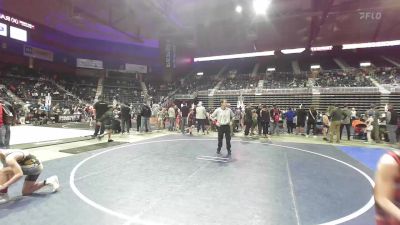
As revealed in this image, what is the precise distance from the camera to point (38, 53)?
111 ft

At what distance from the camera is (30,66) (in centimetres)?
3353

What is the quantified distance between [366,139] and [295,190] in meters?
11.0

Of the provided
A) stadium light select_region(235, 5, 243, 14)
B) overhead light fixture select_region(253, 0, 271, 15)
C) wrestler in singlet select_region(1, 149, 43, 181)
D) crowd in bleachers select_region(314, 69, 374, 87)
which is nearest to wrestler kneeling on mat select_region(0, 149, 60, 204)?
wrestler in singlet select_region(1, 149, 43, 181)

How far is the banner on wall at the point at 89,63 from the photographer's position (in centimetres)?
3894

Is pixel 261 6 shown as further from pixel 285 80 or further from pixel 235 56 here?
pixel 235 56

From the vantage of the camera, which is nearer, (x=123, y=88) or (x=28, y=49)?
(x=28, y=49)

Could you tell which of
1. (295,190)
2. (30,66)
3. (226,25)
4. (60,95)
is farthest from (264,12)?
(30,66)

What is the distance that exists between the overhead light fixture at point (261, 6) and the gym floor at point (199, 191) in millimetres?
5238

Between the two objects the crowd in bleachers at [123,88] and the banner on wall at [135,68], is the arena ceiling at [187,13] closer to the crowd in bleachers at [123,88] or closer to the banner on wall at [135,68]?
the crowd in bleachers at [123,88]

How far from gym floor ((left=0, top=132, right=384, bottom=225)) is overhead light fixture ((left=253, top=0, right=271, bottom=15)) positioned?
17.2 feet

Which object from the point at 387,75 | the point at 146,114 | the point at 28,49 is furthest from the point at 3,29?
the point at 387,75

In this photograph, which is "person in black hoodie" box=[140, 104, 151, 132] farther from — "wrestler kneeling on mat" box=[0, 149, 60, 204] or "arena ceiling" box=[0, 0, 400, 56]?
"wrestler kneeling on mat" box=[0, 149, 60, 204]

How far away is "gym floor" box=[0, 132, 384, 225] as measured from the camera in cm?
400

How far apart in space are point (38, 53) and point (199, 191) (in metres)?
36.5
